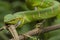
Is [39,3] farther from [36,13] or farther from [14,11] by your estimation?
[14,11]

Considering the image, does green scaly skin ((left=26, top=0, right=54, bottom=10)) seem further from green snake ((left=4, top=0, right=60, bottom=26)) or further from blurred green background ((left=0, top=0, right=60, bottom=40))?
blurred green background ((left=0, top=0, right=60, bottom=40))

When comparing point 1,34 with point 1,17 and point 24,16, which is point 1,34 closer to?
point 1,17

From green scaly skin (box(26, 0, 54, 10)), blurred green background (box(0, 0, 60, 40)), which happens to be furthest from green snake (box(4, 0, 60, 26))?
blurred green background (box(0, 0, 60, 40))

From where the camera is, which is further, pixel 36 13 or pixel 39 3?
pixel 39 3

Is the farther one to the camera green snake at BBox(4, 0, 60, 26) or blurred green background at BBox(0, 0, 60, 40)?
blurred green background at BBox(0, 0, 60, 40)

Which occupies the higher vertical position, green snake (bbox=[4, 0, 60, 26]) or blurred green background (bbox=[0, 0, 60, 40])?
green snake (bbox=[4, 0, 60, 26])

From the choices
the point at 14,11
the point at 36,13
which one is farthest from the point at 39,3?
the point at 14,11

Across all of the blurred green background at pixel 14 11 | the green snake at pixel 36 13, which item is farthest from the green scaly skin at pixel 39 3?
the blurred green background at pixel 14 11

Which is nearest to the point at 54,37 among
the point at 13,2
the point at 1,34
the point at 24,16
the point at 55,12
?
the point at 55,12

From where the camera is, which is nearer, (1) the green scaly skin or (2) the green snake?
(2) the green snake
